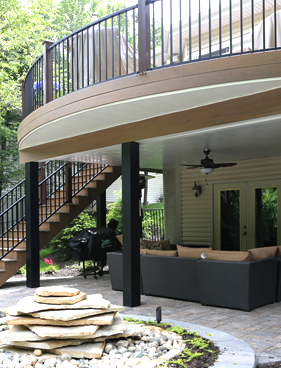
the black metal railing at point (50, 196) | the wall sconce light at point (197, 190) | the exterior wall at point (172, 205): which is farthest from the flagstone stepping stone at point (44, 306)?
the exterior wall at point (172, 205)

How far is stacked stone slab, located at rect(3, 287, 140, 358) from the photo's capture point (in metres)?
3.57

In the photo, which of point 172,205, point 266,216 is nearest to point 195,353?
point 266,216

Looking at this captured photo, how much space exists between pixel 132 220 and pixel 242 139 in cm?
228

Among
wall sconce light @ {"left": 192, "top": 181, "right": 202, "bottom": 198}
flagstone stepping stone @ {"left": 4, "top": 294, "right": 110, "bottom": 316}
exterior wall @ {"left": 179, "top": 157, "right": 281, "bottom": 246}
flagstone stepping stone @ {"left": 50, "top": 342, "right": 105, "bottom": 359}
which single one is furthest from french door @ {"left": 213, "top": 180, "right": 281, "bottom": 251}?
flagstone stepping stone @ {"left": 50, "top": 342, "right": 105, "bottom": 359}

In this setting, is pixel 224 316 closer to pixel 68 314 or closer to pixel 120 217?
pixel 68 314

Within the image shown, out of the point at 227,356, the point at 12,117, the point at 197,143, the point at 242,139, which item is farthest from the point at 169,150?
the point at 12,117

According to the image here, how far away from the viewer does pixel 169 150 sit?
7633mm

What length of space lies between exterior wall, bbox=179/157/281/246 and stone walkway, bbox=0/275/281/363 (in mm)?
3728

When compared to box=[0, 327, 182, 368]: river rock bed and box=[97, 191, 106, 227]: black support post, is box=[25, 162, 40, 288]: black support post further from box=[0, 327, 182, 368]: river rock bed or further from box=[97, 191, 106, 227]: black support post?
box=[0, 327, 182, 368]: river rock bed

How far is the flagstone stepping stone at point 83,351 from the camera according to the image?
348cm

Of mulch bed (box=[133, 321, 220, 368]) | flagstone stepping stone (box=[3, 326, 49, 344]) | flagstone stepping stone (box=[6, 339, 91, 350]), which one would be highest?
flagstone stepping stone (box=[3, 326, 49, 344])

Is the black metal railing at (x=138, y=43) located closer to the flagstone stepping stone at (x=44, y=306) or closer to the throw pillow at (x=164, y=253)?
the flagstone stepping stone at (x=44, y=306)

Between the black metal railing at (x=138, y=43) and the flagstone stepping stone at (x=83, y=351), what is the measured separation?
297 cm

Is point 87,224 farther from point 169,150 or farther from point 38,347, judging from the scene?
point 38,347
